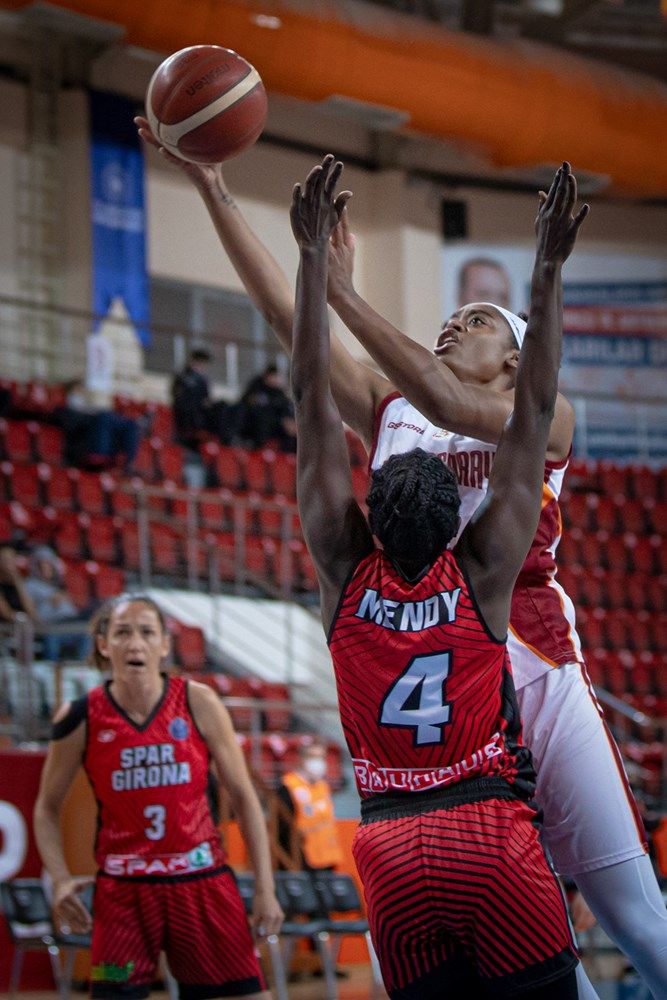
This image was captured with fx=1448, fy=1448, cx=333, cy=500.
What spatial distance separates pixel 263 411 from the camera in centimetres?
1656

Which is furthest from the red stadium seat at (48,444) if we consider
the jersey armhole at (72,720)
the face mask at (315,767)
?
the jersey armhole at (72,720)

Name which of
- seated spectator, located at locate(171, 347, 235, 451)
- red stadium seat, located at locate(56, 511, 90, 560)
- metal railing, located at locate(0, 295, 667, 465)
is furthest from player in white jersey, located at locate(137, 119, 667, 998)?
metal railing, located at locate(0, 295, 667, 465)

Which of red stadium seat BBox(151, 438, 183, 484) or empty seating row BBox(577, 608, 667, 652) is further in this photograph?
empty seating row BBox(577, 608, 667, 652)

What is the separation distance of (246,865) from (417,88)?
10426mm

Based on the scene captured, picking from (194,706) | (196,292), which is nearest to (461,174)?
(196,292)

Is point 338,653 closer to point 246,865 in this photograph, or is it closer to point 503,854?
point 503,854

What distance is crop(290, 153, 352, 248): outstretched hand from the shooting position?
10.1 ft

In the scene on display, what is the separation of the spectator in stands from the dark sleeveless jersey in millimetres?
8715

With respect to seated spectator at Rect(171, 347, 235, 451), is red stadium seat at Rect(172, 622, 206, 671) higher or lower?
lower

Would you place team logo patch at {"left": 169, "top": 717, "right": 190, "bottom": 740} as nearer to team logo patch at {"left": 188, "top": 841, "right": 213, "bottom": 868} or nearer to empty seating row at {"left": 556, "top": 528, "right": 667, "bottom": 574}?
team logo patch at {"left": 188, "top": 841, "right": 213, "bottom": 868}

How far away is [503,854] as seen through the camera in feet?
9.51

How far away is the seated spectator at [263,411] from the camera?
16.4 m

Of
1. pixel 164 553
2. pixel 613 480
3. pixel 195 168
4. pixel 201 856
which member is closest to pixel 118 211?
pixel 164 553

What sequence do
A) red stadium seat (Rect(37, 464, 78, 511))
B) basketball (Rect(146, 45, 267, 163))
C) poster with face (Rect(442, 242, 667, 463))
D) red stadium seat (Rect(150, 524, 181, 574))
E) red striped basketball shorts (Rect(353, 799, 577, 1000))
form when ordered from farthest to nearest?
1. poster with face (Rect(442, 242, 667, 463))
2. red stadium seat (Rect(37, 464, 78, 511))
3. red stadium seat (Rect(150, 524, 181, 574))
4. basketball (Rect(146, 45, 267, 163))
5. red striped basketball shorts (Rect(353, 799, 577, 1000))
